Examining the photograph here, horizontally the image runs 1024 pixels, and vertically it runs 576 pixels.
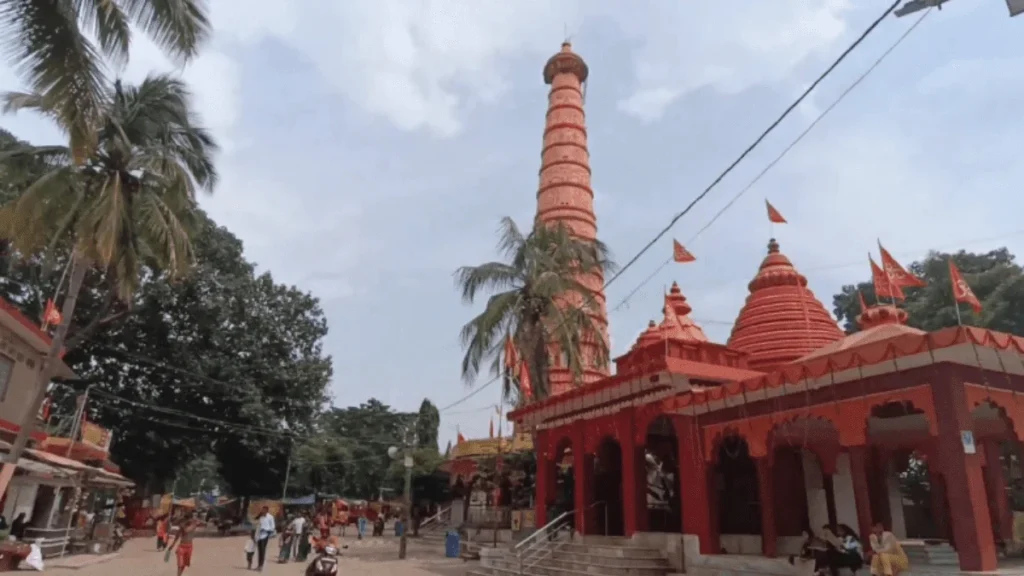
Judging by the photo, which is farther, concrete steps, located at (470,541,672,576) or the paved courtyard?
the paved courtyard

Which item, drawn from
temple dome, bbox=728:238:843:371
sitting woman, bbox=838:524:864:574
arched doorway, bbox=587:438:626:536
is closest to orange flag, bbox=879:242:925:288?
temple dome, bbox=728:238:843:371

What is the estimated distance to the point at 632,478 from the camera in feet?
47.4

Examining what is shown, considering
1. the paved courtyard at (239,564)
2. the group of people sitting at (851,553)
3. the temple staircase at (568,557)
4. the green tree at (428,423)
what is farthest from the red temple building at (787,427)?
the green tree at (428,423)

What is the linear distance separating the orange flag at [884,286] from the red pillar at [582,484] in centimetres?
693

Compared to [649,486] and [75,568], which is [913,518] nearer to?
[649,486]

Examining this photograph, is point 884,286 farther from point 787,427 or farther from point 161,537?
point 161,537

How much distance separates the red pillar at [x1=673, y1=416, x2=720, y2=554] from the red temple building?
28 millimetres

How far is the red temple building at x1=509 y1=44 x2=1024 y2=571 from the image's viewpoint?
9.45 metres

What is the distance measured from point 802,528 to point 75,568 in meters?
15.8

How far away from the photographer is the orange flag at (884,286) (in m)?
12.9

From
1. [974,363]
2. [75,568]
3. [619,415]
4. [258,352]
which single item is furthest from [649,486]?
[258,352]

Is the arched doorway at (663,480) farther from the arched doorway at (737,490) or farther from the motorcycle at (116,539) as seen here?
the motorcycle at (116,539)

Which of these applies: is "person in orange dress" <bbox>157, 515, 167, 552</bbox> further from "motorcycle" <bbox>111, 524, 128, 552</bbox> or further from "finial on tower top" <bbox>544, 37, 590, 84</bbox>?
"finial on tower top" <bbox>544, 37, 590, 84</bbox>

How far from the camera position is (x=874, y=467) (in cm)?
1475
